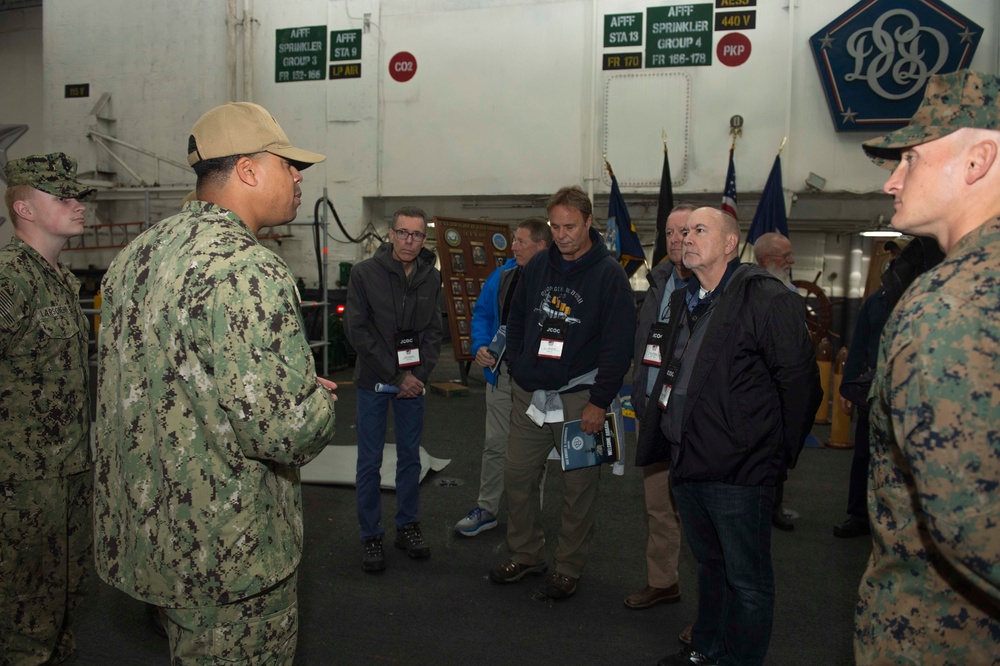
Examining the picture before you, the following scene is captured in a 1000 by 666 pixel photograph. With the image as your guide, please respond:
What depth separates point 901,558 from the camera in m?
1.26

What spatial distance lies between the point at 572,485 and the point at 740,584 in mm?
1065

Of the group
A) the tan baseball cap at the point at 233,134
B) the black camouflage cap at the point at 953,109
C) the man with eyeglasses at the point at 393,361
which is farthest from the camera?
the man with eyeglasses at the point at 393,361

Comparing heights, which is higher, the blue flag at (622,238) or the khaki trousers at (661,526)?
the blue flag at (622,238)

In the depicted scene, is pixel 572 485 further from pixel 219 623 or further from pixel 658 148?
pixel 658 148

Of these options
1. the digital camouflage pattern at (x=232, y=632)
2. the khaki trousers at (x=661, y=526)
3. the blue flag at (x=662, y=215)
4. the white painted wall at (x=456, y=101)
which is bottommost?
the khaki trousers at (x=661, y=526)

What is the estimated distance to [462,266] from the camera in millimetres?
9680

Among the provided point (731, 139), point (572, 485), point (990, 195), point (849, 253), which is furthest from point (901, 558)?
point (849, 253)

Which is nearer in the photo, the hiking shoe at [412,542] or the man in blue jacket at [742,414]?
the man in blue jacket at [742,414]

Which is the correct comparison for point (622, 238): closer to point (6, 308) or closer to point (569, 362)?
point (569, 362)

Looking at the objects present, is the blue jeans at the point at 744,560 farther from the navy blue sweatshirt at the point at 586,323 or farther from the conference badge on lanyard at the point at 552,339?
the conference badge on lanyard at the point at 552,339

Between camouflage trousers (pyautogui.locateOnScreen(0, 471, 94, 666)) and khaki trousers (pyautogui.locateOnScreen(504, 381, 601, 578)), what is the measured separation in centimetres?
186

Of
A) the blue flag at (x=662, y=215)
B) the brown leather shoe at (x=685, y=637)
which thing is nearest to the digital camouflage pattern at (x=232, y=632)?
the brown leather shoe at (x=685, y=637)

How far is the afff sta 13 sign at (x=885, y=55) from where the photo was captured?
9258mm

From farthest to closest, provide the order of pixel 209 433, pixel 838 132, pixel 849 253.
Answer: pixel 849 253, pixel 838 132, pixel 209 433
